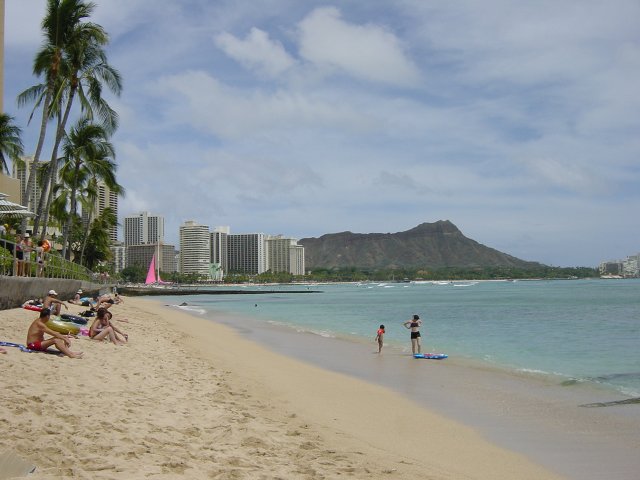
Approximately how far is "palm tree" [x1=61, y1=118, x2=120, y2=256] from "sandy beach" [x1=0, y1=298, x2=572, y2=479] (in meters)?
23.8

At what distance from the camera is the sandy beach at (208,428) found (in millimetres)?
4906

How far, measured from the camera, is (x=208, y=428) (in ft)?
20.7

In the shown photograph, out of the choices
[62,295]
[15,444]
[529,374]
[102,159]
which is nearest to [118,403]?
[15,444]

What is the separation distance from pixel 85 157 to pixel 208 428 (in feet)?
99.6

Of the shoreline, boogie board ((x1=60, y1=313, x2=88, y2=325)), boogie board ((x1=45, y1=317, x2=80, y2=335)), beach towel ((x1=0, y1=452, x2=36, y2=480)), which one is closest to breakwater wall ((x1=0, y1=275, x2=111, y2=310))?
boogie board ((x1=60, y1=313, x2=88, y2=325))

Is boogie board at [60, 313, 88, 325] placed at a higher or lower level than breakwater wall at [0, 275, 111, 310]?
lower

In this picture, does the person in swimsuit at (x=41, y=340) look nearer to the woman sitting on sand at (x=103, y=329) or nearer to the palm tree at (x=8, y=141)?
the woman sitting on sand at (x=103, y=329)

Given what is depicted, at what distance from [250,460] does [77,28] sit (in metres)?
21.0

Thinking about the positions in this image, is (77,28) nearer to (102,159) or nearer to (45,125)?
(45,125)

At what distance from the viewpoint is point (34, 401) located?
5848 mm

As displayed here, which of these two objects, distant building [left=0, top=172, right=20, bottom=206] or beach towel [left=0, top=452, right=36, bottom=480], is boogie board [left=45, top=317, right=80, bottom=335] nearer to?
beach towel [left=0, top=452, right=36, bottom=480]

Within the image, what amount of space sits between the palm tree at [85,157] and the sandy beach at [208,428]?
78.1ft

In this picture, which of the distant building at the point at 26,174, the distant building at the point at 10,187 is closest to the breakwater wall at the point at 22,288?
the distant building at the point at 26,174

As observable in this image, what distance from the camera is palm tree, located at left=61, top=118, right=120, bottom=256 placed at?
32.7 meters
